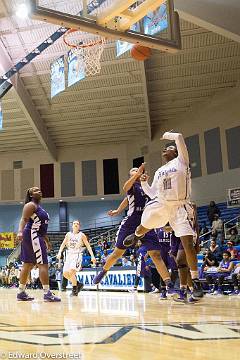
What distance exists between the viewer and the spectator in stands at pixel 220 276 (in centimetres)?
980

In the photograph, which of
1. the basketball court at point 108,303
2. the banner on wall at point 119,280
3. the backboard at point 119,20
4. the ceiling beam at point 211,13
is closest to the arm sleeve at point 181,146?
the basketball court at point 108,303

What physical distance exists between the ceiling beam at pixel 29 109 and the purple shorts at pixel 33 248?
15.7 m

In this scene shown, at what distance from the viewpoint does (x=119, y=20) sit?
6.37 meters

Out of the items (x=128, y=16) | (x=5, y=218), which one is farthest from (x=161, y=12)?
(x=5, y=218)

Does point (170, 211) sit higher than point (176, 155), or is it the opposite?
point (176, 155)

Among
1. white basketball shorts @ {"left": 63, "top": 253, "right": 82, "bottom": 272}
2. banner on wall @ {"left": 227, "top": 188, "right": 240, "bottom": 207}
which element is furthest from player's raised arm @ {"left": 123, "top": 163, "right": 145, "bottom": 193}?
banner on wall @ {"left": 227, "top": 188, "right": 240, "bottom": 207}

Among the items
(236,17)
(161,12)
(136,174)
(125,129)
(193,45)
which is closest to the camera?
(136,174)

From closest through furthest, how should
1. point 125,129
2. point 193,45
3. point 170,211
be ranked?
1. point 170,211
2. point 193,45
3. point 125,129

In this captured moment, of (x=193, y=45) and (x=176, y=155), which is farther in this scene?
(x=193, y=45)

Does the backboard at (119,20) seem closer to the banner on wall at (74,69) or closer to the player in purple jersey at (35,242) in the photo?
the player in purple jersey at (35,242)

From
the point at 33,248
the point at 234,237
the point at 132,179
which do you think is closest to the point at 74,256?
the point at 33,248

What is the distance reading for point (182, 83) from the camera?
22500 mm

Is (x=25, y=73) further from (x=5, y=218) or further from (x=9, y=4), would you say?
(x=5, y=218)

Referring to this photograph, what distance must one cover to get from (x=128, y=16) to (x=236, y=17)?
5495 mm
